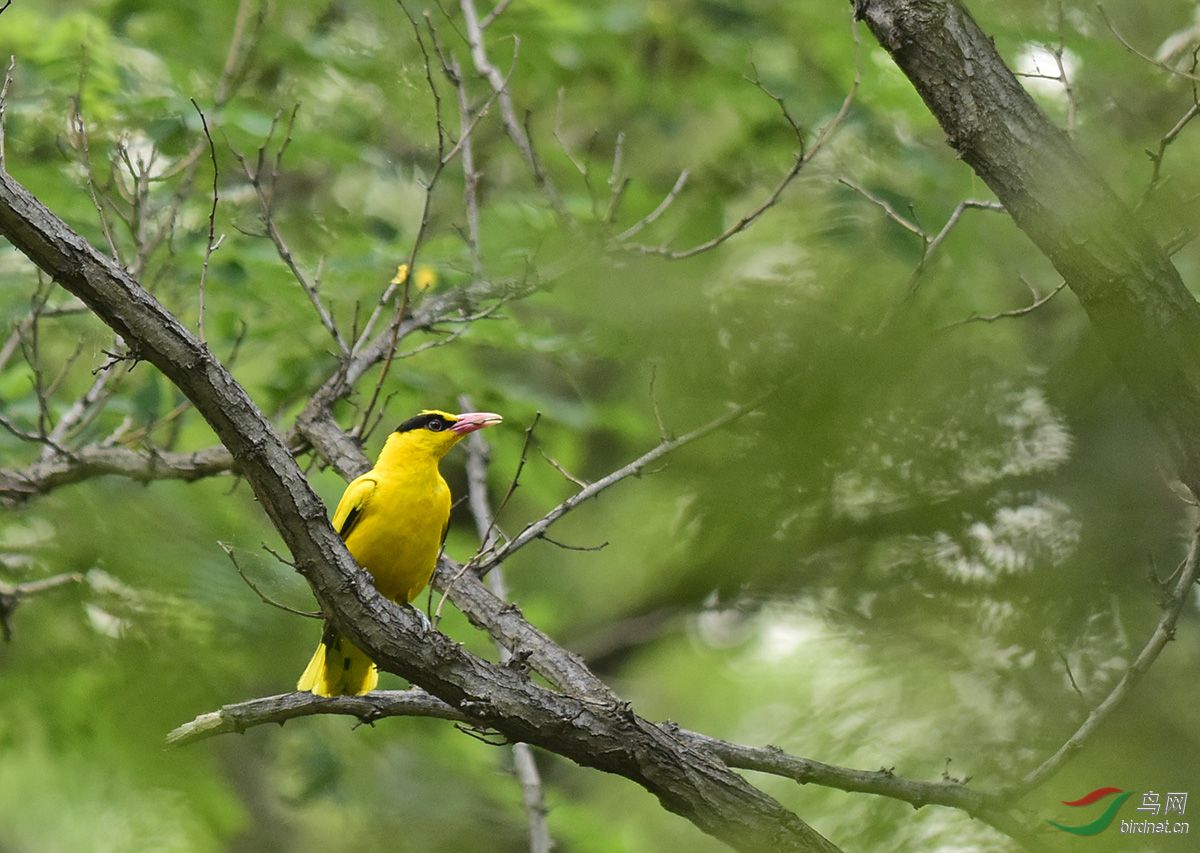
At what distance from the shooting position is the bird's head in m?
5.06

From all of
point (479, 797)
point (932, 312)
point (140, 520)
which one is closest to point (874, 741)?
point (932, 312)

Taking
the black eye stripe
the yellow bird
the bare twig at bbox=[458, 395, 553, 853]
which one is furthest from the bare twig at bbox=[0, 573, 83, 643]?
the black eye stripe

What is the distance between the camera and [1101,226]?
8.87ft

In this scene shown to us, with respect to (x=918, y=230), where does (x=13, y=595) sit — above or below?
below

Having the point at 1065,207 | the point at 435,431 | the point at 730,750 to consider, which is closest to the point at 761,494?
the point at 1065,207

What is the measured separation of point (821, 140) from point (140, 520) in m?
3.15

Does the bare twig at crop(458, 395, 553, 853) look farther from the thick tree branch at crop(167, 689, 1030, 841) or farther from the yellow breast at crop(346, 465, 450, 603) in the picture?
the thick tree branch at crop(167, 689, 1030, 841)

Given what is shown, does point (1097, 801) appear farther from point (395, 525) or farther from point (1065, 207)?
point (395, 525)

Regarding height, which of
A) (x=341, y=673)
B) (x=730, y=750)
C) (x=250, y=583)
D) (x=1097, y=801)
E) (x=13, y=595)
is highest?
(x=13, y=595)

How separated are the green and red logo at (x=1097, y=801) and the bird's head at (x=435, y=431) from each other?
3437 millimetres

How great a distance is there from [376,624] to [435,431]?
1940 mm

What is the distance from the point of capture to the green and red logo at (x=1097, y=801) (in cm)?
169

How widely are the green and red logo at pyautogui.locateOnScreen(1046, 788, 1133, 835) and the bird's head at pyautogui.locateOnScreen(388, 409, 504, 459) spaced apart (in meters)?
3.44

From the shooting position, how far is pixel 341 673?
170 inches
